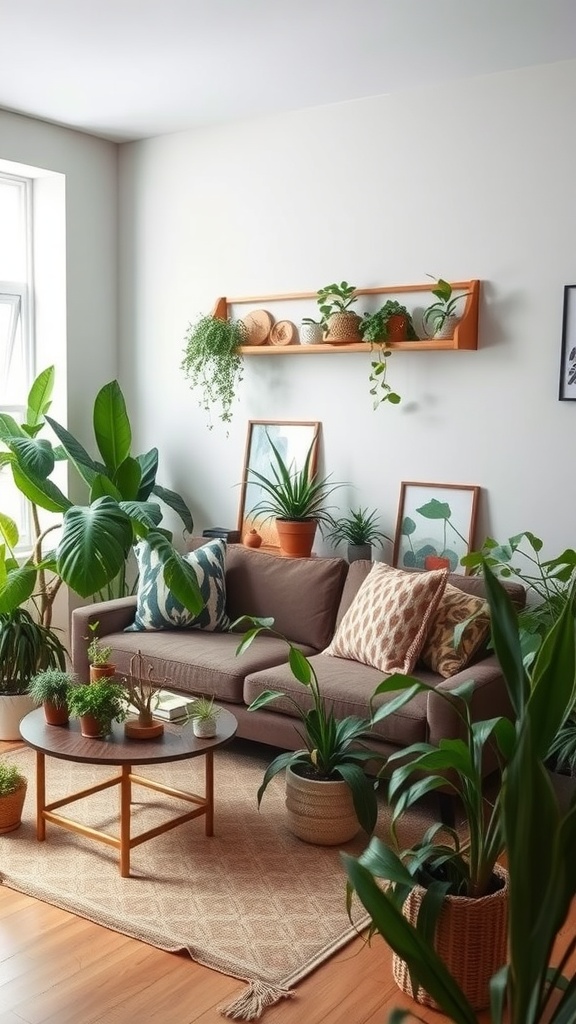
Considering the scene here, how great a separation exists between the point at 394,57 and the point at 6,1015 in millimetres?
3524

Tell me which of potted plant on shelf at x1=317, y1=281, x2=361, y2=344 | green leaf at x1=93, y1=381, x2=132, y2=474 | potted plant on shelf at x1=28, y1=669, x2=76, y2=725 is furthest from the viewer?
green leaf at x1=93, y1=381, x2=132, y2=474

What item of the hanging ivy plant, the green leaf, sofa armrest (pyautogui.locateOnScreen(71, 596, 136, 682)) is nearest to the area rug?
sofa armrest (pyautogui.locateOnScreen(71, 596, 136, 682))

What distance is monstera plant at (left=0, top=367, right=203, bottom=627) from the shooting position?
4.09 m

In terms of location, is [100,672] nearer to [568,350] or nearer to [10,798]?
[10,798]

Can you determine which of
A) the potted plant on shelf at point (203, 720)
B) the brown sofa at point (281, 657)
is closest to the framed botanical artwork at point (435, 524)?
the brown sofa at point (281, 657)

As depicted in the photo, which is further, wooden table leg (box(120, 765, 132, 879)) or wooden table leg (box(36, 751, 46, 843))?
wooden table leg (box(36, 751, 46, 843))

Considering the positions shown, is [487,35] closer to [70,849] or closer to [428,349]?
[428,349]

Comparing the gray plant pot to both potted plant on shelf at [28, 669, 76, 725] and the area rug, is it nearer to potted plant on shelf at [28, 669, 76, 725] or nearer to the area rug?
the area rug

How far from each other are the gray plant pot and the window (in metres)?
1.87

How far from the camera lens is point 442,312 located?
434 cm

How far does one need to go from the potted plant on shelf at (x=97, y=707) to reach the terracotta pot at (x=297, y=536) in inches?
59.4

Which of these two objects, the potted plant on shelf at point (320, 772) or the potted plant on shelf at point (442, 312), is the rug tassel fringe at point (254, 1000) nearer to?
the potted plant on shelf at point (320, 772)

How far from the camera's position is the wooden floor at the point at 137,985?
A: 8.27 ft

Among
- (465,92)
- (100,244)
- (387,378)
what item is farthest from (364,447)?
(100,244)
